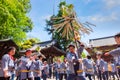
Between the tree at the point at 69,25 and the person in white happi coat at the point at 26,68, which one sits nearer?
the tree at the point at 69,25

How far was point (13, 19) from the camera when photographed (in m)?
29.2

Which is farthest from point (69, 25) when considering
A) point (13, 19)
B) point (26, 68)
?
point (13, 19)

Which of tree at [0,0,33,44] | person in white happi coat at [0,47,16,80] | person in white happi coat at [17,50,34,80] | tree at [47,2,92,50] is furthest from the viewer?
tree at [0,0,33,44]

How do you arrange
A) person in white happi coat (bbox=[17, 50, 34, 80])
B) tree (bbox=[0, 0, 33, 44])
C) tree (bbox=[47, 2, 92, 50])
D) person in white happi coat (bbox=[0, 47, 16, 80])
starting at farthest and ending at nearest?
tree (bbox=[0, 0, 33, 44]), person in white happi coat (bbox=[17, 50, 34, 80]), person in white happi coat (bbox=[0, 47, 16, 80]), tree (bbox=[47, 2, 92, 50])

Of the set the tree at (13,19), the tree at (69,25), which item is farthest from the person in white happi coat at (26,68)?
the tree at (13,19)

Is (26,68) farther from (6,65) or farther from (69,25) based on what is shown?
(69,25)

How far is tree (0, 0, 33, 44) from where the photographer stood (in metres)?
28.4

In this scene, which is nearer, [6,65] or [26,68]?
[6,65]

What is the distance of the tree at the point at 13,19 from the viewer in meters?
28.4

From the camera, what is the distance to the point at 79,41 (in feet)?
32.1

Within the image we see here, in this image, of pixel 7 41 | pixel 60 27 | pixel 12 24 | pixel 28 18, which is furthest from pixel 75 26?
pixel 28 18

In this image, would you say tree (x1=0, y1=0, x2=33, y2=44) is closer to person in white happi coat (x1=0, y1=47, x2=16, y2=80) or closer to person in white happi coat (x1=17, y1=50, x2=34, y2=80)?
person in white happi coat (x1=17, y1=50, x2=34, y2=80)

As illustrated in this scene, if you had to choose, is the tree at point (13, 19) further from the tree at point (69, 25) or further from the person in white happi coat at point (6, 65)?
the tree at point (69, 25)

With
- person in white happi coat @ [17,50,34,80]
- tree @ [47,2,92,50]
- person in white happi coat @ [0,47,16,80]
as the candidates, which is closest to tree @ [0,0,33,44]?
person in white happi coat @ [17,50,34,80]
